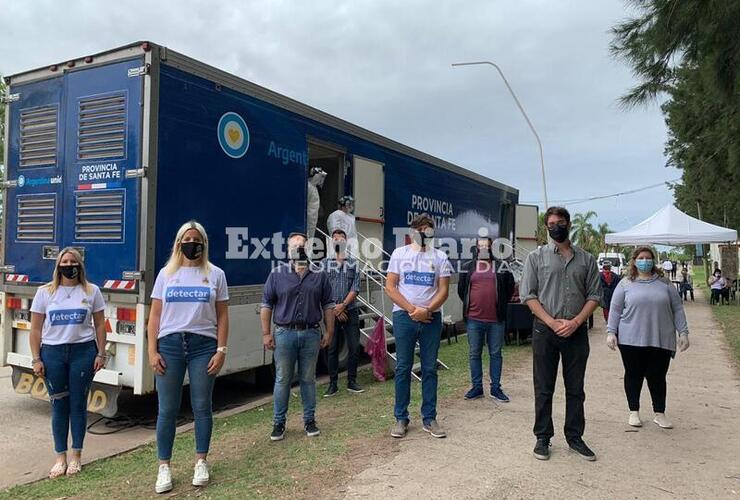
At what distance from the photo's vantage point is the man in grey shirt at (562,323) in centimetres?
423

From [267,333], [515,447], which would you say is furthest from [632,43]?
[267,333]

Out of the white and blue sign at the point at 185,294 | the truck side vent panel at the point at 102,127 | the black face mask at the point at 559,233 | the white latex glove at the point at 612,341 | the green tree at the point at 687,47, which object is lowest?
the white latex glove at the point at 612,341

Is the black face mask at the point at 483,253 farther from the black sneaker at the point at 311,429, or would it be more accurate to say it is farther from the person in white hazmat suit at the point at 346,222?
the black sneaker at the point at 311,429

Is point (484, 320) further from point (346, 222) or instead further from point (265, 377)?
point (265, 377)

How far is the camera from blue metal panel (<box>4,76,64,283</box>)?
5.95m

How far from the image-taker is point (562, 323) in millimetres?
4191

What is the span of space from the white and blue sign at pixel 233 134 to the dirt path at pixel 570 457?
3.32 meters

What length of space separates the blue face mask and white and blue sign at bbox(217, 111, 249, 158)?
4086 mm

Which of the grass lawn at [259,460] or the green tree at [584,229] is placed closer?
the grass lawn at [259,460]

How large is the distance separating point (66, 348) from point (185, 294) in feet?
3.74

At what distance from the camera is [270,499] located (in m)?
3.55

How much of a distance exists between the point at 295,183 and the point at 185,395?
2.85 metres

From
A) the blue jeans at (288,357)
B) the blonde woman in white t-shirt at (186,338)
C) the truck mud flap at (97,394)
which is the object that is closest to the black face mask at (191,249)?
the blonde woman in white t-shirt at (186,338)

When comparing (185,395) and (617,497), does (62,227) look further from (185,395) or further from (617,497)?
(617,497)
